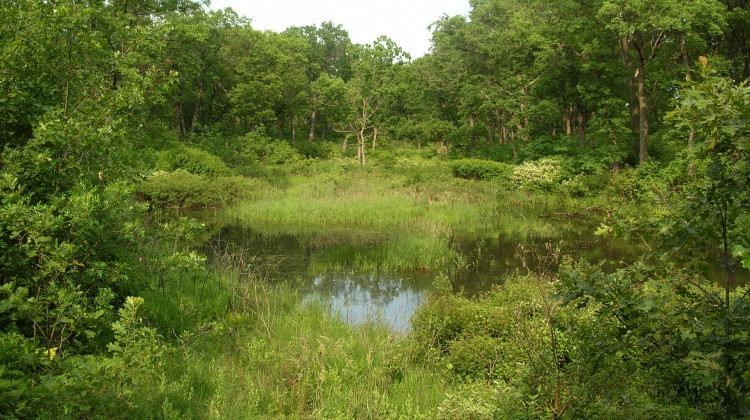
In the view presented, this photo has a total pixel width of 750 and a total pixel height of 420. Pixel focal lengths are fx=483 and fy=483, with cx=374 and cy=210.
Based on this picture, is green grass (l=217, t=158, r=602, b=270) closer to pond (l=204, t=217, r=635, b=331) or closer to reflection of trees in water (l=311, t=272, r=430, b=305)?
pond (l=204, t=217, r=635, b=331)

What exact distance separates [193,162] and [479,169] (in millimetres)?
14765

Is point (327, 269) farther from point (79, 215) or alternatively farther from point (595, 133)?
point (595, 133)

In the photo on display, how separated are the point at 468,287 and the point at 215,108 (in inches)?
1556

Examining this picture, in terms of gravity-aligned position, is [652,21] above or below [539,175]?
above

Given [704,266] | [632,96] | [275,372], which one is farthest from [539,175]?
[704,266]

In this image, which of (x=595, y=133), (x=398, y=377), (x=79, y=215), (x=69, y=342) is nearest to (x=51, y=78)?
(x=79, y=215)

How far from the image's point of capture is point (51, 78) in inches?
148

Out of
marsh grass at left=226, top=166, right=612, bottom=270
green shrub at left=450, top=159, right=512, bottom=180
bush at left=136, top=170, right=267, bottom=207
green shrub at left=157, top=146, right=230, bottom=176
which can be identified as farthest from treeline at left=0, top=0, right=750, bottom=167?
green shrub at left=157, top=146, right=230, bottom=176

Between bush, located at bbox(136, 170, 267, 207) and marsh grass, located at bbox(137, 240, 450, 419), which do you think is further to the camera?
bush, located at bbox(136, 170, 267, 207)

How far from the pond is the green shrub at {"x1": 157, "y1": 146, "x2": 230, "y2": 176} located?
363 inches

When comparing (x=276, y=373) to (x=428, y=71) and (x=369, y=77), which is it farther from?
(x=428, y=71)

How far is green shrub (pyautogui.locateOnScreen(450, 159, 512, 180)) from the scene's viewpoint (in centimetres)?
2566

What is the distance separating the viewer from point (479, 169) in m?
26.0

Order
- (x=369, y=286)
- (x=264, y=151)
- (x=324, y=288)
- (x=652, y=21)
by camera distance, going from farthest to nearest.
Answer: (x=264, y=151)
(x=652, y=21)
(x=369, y=286)
(x=324, y=288)
